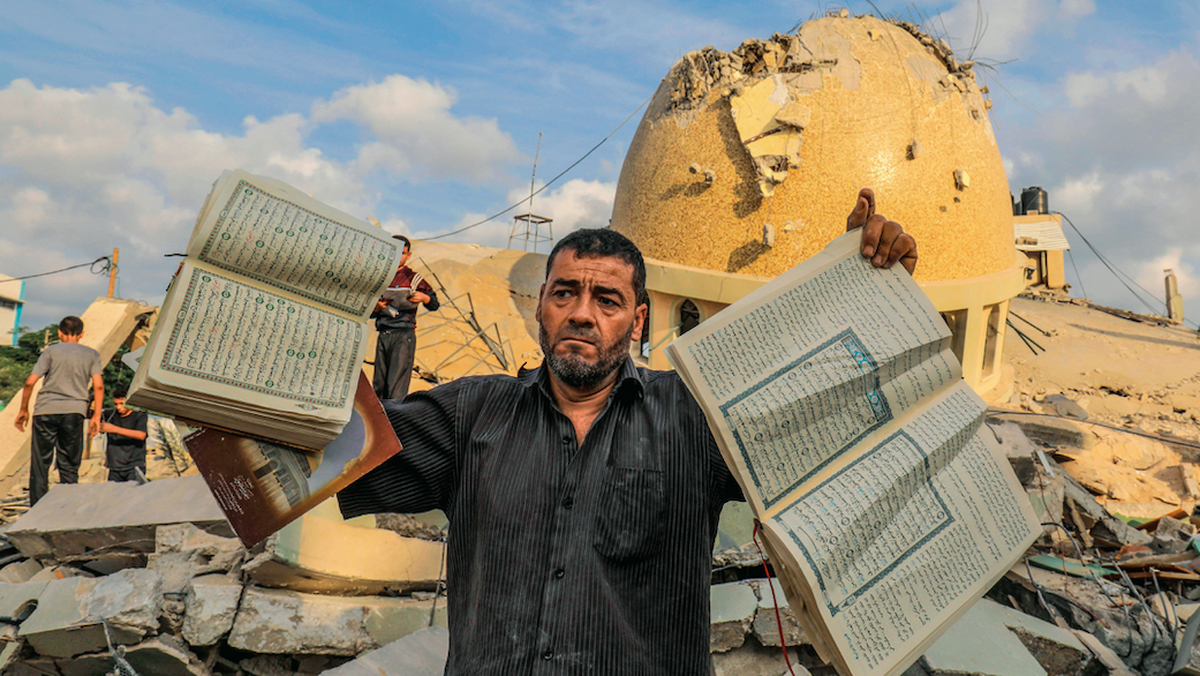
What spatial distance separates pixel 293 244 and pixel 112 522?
13.9ft

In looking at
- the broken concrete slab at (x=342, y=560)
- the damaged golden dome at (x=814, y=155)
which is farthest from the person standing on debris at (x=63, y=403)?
the damaged golden dome at (x=814, y=155)

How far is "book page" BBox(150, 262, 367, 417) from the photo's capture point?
1584mm

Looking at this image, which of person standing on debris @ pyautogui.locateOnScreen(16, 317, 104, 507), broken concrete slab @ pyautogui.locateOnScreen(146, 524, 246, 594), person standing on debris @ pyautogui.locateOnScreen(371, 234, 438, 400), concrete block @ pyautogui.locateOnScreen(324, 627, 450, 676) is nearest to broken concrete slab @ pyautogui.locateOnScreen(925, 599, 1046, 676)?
concrete block @ pyautogui.locateOnScreen(324, 627, 450, 676)

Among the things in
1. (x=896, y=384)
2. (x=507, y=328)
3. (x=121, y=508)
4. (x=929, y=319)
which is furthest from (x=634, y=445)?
(x=507, y=328)

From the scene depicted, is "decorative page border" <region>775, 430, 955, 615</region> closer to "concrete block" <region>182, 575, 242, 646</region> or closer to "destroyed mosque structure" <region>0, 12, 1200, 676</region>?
"destroyed mosque structure" <region>0, 12, 1200, 676</region>

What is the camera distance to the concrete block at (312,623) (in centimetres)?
354

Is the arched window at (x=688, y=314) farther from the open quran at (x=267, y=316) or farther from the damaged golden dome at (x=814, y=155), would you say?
the open quran at (x=267, y=316)

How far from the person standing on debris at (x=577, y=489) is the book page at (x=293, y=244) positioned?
388 millimetres

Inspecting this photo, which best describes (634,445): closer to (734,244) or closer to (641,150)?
(734,244)

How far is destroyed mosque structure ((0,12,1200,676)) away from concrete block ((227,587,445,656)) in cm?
1

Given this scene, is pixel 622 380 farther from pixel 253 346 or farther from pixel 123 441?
pixel 123 441

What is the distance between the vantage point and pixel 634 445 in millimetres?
1893

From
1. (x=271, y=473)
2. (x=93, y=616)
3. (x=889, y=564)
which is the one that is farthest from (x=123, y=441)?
(x=889, y=564)

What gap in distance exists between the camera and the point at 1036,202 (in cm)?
2320
